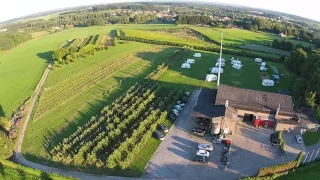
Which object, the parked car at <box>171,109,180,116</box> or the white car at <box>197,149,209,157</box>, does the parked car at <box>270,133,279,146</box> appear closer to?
the white car at <box>197,149,209,157</box>

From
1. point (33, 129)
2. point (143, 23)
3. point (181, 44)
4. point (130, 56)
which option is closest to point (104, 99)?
point (33, 129)

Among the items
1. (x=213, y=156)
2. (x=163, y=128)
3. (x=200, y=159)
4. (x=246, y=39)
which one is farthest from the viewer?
(x=246, y=39)

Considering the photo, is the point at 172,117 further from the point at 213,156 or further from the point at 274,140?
the point at 274,140

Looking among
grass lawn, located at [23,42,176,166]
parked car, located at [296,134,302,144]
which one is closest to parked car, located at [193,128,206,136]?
parked car, located at [296,134,302,144]

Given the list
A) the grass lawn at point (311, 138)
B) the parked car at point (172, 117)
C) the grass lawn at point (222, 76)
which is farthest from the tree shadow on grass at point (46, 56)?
the grass lawn at point (311, 138)

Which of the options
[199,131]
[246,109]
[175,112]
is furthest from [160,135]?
[246,109]

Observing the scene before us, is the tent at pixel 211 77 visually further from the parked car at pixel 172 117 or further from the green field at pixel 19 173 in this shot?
the green field at pixel 19 173

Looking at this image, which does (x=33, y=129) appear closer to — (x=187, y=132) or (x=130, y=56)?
(x=187, y=132)
